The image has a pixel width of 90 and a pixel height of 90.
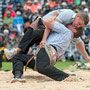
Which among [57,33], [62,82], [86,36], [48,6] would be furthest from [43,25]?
[48,6]

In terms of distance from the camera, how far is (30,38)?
18.9 feet

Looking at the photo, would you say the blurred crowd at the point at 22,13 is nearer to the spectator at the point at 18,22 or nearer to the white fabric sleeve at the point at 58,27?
the spectator at the point at 18,22

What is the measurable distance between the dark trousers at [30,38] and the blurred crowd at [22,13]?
21.4ft

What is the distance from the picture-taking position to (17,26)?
14344mm

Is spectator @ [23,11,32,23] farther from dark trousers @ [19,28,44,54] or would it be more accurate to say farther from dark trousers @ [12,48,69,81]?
dark trousers @ [12,48,69,81]

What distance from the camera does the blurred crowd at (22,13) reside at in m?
12.7

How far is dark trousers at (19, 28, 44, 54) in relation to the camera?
18.8 ft

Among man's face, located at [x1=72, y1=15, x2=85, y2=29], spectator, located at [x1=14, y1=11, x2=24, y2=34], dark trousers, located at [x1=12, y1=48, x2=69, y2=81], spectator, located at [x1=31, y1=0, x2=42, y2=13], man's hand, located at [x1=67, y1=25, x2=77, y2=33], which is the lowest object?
dark trousers, located at [x1=12, y1=48, x2=69, y2=81]

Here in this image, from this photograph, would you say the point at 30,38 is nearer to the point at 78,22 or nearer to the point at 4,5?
the point at 78,22

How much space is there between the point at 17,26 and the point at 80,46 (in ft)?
28.4

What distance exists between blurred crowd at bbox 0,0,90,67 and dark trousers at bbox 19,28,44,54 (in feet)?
21.4

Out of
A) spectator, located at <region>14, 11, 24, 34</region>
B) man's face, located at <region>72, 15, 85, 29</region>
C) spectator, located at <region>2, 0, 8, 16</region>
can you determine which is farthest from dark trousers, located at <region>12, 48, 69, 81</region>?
spectator, located at <region>2, 0, 8, 16</region>

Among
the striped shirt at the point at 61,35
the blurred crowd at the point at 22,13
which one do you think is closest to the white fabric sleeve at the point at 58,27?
the striped shirt at the point at 61,35

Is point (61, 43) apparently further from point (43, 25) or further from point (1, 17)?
point (1, 17)
